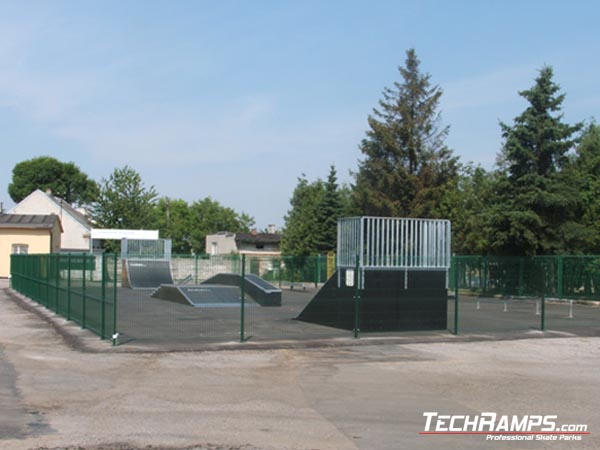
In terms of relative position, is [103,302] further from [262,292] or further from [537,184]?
[537,184]

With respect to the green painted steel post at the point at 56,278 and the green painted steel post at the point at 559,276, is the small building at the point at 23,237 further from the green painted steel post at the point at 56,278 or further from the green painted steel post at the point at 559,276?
the green painted steel post at the point at 559,276

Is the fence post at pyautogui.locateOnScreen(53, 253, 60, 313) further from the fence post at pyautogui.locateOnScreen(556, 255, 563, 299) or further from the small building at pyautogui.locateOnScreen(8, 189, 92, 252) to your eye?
the small building at pyautogui.locateOnScreen(8, 189, 92, 252)

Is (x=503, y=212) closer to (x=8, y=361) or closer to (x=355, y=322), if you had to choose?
(x=355, y=322)

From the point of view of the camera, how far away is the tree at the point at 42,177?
95250mm

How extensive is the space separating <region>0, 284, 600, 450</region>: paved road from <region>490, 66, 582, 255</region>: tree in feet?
68.8

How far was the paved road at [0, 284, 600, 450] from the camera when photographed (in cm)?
763

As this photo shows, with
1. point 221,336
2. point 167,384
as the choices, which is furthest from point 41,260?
point 167,384

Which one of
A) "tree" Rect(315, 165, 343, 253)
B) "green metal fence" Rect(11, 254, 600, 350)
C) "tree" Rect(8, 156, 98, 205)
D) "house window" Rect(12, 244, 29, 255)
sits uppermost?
"tree" Rect(8, 156, 98, 205)

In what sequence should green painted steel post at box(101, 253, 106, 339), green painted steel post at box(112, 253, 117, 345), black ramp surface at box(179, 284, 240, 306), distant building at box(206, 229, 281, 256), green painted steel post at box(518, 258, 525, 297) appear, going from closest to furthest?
1. green painted steel post at box(112, 253, 117, 345)
2. green painted steel post at box(101, 253, 106, 339)
3. black ramp surface at box(179, 284, 240, 306)
4. green painted steel post at box(518, 258, 525, 297)
5. distant building at box(206, 229, 281, 256)

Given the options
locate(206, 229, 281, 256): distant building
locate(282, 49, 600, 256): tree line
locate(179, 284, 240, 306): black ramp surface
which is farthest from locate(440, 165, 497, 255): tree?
locate(206, 229, 281, 256): distant building

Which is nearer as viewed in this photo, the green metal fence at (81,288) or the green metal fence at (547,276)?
the green metal fence at (81,288)

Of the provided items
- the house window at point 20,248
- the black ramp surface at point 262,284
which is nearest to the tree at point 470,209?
the black ramp surface at point 262,284

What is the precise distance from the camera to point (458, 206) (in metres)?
55.7

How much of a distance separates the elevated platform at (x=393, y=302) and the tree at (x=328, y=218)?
119ft
